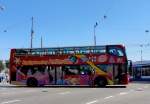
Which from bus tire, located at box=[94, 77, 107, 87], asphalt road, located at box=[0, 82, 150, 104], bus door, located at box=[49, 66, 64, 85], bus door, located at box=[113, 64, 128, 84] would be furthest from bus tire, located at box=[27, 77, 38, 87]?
asphalt road, located at box=[0, 82, 150, 104]

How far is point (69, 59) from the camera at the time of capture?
42.3 meters

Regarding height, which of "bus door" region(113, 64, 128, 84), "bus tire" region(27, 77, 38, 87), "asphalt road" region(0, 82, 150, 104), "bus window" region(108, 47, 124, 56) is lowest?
"asphalt road" region(0, 82, 150, 104)

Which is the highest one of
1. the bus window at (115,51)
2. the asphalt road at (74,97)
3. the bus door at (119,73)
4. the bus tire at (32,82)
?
the bus window at (115,51)

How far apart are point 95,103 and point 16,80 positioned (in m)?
23.6

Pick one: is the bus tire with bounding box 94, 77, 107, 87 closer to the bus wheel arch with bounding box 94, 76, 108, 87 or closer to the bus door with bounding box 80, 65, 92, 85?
the bus wheel arch with bounding box 94, 76, 108, 87

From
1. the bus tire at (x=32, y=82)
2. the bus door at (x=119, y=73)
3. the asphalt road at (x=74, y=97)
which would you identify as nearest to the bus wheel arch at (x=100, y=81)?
the bus door at (x=119, y=73)

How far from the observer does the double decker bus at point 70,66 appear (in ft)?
135

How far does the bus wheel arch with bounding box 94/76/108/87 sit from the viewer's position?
41.5 m

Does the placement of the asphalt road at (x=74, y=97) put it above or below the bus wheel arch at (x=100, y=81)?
below

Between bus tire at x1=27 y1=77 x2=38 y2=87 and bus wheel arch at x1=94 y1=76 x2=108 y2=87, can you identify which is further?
bus tire at x1=27 y1=77 x2=38 y2=87

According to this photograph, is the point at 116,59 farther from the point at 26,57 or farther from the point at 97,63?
the point at 26,57

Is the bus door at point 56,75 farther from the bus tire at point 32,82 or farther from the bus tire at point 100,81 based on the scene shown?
the bus tire at point 100,81

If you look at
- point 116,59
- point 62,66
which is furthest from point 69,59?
point 116,59

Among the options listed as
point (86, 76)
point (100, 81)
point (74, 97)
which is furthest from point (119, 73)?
point (74, 97)
